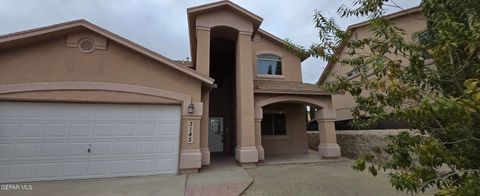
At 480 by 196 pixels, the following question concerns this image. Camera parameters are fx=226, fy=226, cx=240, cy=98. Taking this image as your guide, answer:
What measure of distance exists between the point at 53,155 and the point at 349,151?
12.0 meters

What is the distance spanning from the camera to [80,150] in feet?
23.5

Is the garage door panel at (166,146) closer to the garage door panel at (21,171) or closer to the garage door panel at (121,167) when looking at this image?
the garage door panel at (121,167)

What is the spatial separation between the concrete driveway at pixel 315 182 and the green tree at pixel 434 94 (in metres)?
3.43

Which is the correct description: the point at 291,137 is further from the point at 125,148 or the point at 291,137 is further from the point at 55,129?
the point at 55,129

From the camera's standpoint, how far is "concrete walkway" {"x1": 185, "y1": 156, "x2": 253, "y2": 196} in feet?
18.6

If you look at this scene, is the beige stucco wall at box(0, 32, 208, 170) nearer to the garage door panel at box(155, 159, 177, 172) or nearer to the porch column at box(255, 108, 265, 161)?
the garage door panel at box(155, 159, 177, 172)

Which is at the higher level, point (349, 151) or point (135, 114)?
point (135, 114)

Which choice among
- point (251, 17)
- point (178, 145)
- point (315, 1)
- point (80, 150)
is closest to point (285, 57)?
point (251, 17)

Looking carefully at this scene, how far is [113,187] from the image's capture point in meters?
6.23

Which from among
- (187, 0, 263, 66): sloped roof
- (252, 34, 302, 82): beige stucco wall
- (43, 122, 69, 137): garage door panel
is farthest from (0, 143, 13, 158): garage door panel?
(252, 34, 302, 82): beige stucco wall

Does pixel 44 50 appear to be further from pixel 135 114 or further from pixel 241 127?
pixel 241 127

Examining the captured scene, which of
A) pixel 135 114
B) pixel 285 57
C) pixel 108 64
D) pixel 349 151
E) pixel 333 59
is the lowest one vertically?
pixel 349 151

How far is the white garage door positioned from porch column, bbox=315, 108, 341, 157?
6669mm

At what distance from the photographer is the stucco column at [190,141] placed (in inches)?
303
